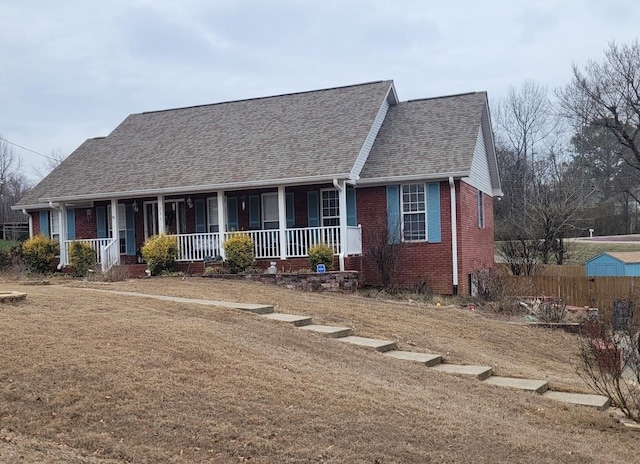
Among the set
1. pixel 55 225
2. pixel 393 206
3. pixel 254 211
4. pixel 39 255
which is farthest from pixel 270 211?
pixel 55 225

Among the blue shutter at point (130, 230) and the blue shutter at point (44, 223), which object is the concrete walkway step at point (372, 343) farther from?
the blue shutter at point (44, 223)

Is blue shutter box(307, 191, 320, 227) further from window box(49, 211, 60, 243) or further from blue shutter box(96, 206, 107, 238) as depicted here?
window box(49, 211, 60, 243)

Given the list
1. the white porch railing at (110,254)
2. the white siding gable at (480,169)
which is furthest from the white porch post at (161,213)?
the white siding gable at (480,169)

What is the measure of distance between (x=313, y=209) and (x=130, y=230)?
675 cm

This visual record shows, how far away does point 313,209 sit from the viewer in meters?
19.6

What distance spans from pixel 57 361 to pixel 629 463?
227 inches

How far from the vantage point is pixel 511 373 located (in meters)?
9.67

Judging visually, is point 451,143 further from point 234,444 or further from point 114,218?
point 234,444

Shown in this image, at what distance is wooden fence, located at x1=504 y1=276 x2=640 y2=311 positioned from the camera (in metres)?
19.0

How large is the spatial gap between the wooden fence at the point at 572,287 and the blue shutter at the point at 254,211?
7560mm

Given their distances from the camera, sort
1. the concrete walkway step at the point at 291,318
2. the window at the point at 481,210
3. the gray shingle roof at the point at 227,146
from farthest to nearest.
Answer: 1. the window at the point at 481,210
2. the gray shingle roof at the point at 227,146
3. the concrete walkway step at the point at 291,318

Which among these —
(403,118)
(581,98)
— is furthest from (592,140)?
(403,118)

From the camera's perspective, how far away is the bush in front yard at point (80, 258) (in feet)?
65.2

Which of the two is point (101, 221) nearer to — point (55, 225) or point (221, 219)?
point (55, 225)
